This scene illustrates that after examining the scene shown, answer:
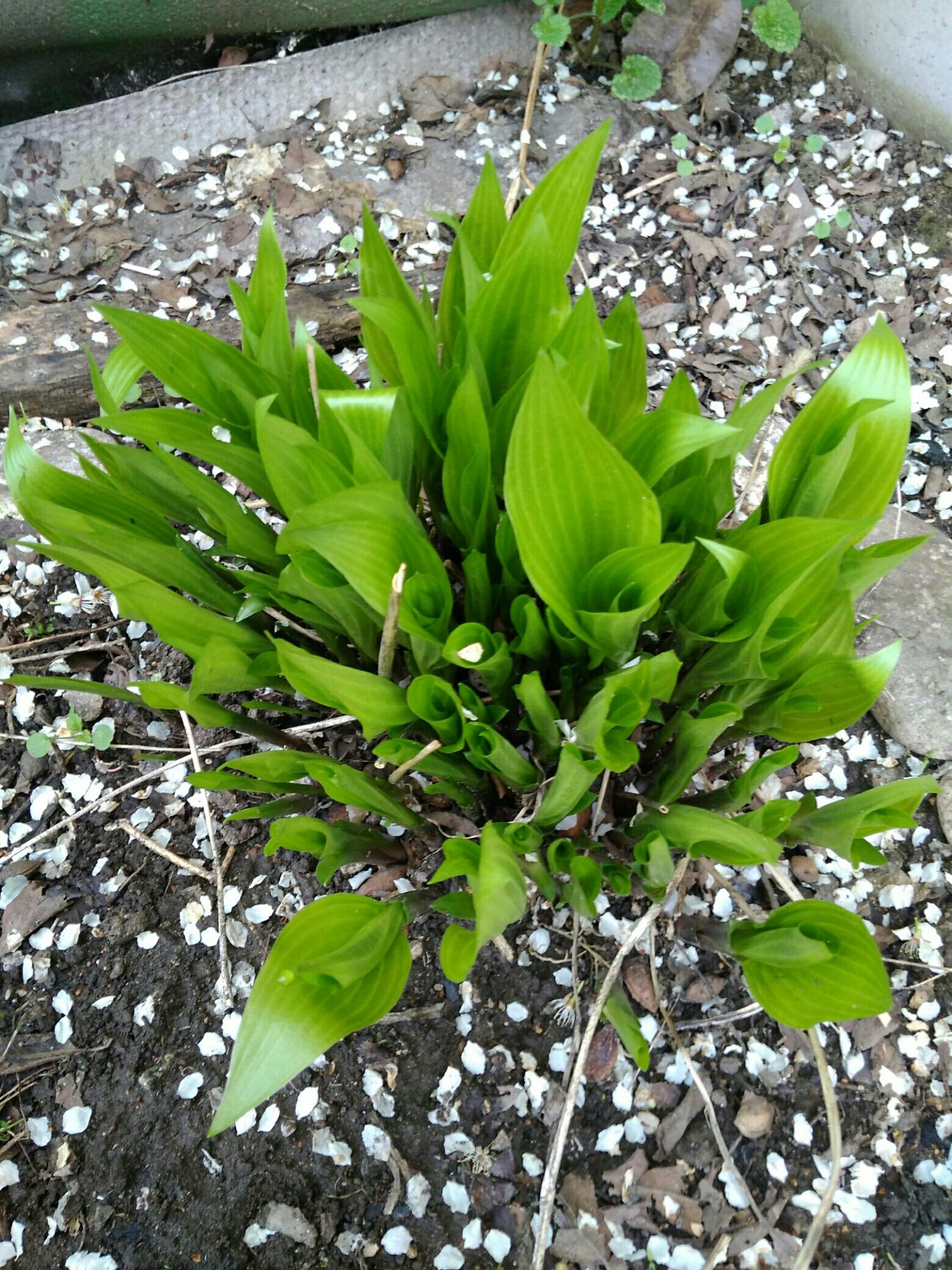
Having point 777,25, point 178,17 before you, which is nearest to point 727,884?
point 777,25

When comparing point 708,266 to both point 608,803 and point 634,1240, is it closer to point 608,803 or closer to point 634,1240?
point 608,803

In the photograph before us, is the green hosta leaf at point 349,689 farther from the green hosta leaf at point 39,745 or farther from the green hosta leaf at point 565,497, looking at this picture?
the green hosta leaf at point 39,745

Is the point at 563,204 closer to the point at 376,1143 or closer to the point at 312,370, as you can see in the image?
the point at 312,370

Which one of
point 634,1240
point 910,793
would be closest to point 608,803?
point 910,793

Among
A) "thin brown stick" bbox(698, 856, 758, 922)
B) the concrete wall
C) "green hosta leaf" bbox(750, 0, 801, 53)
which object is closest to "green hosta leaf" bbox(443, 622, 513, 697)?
"thin brown stick" bbox(698, 856, 758, 922)

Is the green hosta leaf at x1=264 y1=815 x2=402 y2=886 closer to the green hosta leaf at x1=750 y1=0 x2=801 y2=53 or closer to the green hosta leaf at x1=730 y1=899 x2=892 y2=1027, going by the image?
the green hosta leaf at x1=730 y1=899 x2=892 y2=1027

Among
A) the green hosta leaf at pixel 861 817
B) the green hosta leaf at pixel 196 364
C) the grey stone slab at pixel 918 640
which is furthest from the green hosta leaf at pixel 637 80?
the green hosta leaf at pixel 861 817

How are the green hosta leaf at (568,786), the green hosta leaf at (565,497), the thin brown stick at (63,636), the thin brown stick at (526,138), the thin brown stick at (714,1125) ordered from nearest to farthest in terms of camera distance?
the green hosta leaf at (565,497), the green hosta leaf at (568,786), the thin brown stick at (714,1125), the thin brown stick at (63,636), the thin brown stick at (526,138)
